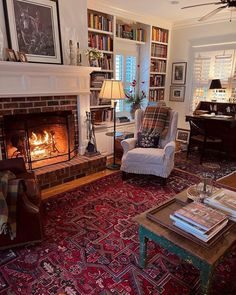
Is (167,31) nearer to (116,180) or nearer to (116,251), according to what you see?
(116,180)

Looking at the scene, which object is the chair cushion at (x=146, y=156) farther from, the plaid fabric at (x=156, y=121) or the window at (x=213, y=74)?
the window at (x=213, y=74)

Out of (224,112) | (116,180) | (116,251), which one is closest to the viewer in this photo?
(116,251)

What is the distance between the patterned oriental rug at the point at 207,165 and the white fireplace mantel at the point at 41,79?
2057mm

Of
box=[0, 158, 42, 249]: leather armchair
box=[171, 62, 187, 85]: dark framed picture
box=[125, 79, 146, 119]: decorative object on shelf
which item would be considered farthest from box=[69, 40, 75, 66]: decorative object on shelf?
box=[171, 62, 187, 85]: dark framed picture

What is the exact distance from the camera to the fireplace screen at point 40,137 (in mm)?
2908

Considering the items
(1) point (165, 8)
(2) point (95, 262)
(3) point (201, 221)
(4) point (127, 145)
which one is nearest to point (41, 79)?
(4) point (127, 145)

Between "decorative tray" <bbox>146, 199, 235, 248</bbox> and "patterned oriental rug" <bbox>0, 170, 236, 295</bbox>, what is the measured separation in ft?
1.42

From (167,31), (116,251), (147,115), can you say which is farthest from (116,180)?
(167,31)

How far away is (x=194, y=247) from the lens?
1354mm

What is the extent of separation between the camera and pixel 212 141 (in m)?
4.05

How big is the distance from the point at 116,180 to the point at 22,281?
1.84 metres

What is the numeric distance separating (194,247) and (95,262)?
83 centimetres

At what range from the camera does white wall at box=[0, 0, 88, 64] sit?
3.04 metres

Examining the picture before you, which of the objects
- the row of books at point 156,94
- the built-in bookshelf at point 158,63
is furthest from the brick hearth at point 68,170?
the built-in bookshelf at point 158,63
